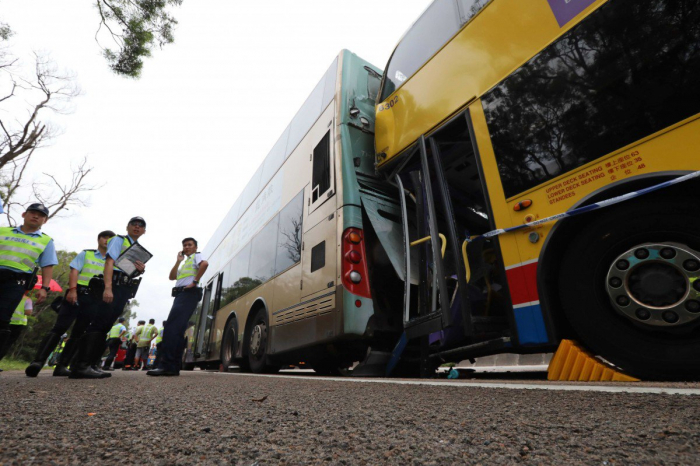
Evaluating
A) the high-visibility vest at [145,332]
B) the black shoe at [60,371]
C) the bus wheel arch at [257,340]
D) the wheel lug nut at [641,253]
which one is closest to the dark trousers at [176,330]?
the bus wheel arch at [257,340]

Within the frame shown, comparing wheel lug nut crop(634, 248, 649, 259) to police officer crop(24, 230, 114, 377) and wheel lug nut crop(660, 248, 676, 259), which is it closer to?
wheel lug nut crop(660, 248, 676, 259)

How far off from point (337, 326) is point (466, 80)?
8.47 ft

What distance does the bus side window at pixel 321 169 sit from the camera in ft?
14.8

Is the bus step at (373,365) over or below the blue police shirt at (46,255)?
below

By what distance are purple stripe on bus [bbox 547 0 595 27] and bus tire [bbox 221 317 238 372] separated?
621 centimetres

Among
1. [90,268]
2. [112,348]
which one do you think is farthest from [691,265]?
[112,348]

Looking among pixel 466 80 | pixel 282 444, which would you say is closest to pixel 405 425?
pixel 282 444

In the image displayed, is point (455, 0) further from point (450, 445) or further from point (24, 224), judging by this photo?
point (24, 224)

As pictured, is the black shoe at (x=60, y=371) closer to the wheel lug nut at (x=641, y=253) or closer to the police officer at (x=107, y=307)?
the police officer at (x=107, y=307)

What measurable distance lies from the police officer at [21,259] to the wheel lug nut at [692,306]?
5.11 m

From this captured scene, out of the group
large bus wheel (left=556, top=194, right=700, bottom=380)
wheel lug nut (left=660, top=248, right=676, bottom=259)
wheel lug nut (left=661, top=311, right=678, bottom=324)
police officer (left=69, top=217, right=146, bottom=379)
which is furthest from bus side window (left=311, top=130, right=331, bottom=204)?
wheel lug nut (left=661, top=311, right=678, bottom=324)

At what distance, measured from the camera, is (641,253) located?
6.73ft

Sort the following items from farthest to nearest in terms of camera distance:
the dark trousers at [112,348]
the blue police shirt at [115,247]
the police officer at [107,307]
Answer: the dark trousers at [112,348]
the blue police shirt at [115,247]
the police officer at [107,307]

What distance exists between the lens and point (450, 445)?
3.02 ft
